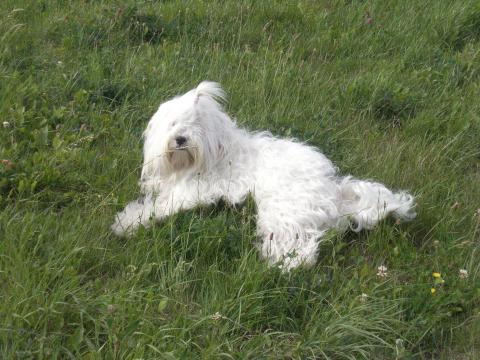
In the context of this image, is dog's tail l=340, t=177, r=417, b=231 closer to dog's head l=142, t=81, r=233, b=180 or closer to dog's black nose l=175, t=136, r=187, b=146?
dog's head l=142, t=81, r=233, b=180

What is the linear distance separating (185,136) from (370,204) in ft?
4.30

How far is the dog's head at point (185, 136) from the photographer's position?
4.18 meters

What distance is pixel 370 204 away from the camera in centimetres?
408

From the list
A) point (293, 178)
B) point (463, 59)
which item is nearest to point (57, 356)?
point (293, 178)

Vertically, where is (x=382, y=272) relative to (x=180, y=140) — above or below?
below

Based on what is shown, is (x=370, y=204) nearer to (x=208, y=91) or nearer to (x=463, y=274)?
(x=463, y=274)

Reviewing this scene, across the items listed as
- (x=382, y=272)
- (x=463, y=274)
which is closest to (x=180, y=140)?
(x=382, y=272)

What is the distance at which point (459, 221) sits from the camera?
4309mm

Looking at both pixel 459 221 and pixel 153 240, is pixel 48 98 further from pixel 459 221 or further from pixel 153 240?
pixel 459 221

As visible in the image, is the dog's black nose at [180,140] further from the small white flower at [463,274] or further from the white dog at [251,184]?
the small white flower at [463,274]

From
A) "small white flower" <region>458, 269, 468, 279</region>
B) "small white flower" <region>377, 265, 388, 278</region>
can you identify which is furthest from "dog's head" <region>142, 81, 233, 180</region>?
"small white flower" <region>458, 269, 468, 279</region>

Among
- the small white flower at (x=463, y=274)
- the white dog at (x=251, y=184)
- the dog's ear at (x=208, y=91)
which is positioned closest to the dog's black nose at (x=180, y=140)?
the white dog at (x=251, y=184)

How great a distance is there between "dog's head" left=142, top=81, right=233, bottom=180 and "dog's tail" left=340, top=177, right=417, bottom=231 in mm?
953

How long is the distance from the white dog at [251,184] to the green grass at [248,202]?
0.13 meters
